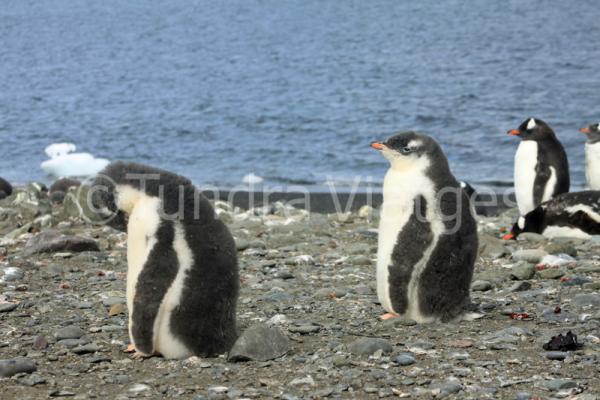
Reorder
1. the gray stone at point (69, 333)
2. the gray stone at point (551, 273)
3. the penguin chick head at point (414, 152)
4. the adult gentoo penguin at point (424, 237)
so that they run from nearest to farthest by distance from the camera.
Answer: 1. the gray stone at point (69, 333)
2. the adult gentoo penguin at point (424, 237)
3. the penguin chick head at point (414, 152)
4. the gray stone at point (551, 273)

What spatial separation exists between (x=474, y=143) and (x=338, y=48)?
22111mm

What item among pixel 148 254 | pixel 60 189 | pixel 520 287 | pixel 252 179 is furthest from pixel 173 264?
pixel 252 179

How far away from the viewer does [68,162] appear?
18.0 metres

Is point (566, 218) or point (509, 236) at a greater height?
point (566, 218)

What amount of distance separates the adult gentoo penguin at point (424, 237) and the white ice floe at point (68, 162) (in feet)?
39.0

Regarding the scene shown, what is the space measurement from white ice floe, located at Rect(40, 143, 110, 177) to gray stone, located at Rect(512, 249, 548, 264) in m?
10.6

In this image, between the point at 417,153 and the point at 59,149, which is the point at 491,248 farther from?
the point at 59,149

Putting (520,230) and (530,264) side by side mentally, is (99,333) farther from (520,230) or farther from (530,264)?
(520,230)

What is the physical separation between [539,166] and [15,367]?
7318 mm

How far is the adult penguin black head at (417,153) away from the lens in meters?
5.44

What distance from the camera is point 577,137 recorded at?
20.1m

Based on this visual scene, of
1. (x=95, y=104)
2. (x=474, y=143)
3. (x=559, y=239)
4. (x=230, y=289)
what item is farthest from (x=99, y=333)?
(x=95, y=104)

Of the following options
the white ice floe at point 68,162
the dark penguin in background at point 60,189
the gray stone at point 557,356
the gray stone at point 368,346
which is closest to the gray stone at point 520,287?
the gray stone at point 557,356

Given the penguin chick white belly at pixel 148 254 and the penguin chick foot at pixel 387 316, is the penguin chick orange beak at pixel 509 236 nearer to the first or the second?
the penguin chick foot at pixel 387 316
